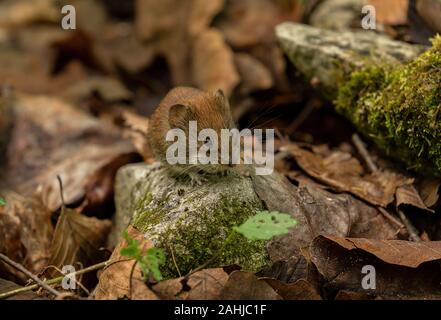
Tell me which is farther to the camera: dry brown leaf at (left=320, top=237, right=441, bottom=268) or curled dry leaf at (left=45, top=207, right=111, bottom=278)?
curled dry leaf at (left=45, top=207, right=111, bottom=278)

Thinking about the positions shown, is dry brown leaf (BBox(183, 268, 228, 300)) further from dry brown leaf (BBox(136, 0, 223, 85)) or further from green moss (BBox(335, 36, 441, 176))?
dry brown leaf (BBox(136, 0, 223, 85))

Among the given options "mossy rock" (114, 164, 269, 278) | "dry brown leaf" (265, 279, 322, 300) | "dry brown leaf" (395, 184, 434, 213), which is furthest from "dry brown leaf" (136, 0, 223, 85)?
"dry brown leaf" (265, 279, 322, 300)

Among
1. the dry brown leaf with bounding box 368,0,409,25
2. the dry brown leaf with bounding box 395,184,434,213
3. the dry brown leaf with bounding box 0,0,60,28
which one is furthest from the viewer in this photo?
the dry brown leaf with bounding box 0,0,60,28

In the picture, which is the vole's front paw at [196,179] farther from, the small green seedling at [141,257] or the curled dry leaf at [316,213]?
the small green seedling at [141,257]

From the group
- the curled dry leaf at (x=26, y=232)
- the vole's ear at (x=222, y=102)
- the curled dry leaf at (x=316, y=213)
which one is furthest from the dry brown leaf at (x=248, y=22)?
the curled dry leaf at (x=316, y=213)

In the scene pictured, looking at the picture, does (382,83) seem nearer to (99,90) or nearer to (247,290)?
(247,290)

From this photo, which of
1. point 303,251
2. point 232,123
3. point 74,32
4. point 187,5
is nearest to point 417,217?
point 303,251

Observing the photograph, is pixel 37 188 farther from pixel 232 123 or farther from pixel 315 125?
pixel 315 125
